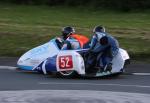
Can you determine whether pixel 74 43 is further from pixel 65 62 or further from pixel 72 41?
pixel 65 62

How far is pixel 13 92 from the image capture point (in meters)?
16.2

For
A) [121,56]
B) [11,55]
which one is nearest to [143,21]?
[11,55]

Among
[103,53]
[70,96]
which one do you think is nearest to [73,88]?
[70,96]

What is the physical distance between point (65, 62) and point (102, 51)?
113 centimetres

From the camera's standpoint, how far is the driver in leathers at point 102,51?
64.8ft

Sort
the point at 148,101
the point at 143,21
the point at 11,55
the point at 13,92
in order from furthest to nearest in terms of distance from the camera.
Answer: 1. the point at 143,21
2. the point at 11,55
3. the point at 13,92
4. the point at 148,101

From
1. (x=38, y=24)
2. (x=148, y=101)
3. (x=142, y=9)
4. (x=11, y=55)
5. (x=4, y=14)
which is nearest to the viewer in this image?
(x=148, y=101)

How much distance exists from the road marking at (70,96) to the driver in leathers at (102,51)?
3446mm

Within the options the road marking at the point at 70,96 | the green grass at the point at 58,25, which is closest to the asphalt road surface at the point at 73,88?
the road marking at the point at 70,96

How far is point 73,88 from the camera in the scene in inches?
674

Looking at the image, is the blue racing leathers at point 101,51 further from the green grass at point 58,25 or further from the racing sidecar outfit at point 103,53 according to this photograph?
the green grass at point 58,25

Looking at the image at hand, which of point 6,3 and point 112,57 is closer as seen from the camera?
point 112,57

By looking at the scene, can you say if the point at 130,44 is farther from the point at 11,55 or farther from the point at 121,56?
the point at 121,56

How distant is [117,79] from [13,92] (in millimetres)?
4096
